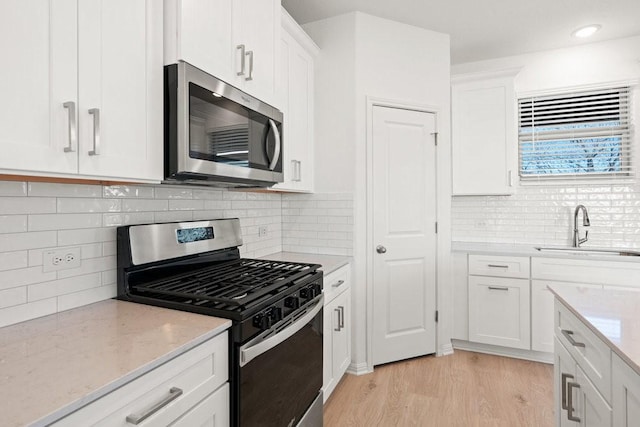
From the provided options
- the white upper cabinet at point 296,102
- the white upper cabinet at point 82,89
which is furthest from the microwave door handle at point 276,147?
the white upper cabinet at point 82,89

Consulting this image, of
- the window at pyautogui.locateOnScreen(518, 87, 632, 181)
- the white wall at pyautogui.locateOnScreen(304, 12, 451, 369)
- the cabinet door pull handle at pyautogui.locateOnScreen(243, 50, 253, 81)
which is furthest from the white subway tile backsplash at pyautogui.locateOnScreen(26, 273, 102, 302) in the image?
the window at pyautogui.locateOnScreen(518, 87, 632, 181)

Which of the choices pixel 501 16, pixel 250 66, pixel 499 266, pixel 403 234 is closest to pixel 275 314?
pixel 250 66

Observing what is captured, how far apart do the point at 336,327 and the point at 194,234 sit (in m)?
1.08

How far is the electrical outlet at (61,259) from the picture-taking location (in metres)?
1.20

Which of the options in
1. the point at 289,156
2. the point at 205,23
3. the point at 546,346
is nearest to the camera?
the point at 205,23

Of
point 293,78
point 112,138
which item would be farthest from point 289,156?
point 112,138

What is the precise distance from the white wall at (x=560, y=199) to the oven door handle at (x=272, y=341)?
7.88 feet

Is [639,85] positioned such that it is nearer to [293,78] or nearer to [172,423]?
[293,78]

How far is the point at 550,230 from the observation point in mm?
3184

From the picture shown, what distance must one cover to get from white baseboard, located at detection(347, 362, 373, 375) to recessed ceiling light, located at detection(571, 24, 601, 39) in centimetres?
325

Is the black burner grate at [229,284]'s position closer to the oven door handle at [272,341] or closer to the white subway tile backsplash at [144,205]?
the oven door handle at [272,341]

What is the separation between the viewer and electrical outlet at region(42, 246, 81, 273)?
1.20m

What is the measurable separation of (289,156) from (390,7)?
139 centimetres

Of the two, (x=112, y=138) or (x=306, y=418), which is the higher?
(x=112, y=138)
